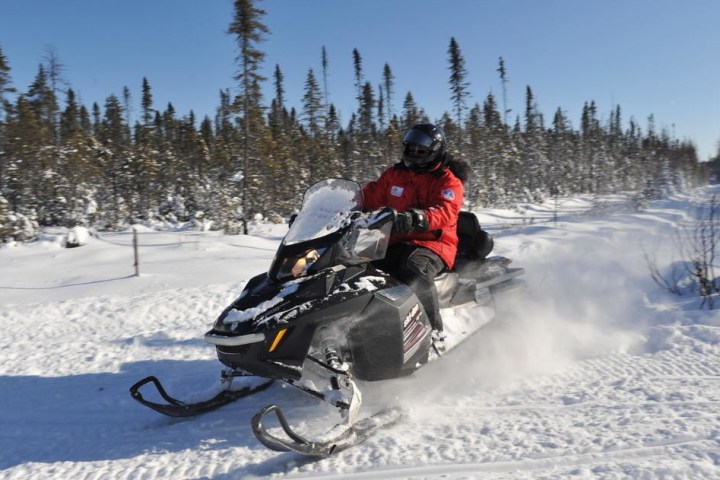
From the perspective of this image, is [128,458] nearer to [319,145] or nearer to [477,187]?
[319,145]

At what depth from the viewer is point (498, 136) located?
44656mm

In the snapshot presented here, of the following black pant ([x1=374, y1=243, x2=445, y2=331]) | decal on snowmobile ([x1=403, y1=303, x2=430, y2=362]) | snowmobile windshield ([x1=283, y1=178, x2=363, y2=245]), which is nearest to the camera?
snowmobile windshield ([x1=283, y1=178, x2=363, y2=245])

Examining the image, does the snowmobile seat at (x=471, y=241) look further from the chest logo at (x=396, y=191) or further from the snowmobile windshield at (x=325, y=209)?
the snowmobile windshield at (x=325, y=209)

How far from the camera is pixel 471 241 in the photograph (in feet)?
15.5

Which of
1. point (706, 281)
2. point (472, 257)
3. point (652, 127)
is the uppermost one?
point (652, 127)

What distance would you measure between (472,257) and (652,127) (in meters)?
87.5

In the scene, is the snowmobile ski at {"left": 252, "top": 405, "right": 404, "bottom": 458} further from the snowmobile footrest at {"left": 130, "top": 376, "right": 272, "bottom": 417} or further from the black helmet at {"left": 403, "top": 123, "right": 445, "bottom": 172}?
the black helmet at {"left": 403, "top": 123, "right": 445, "bottom": 172}

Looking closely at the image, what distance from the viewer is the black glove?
3.34m

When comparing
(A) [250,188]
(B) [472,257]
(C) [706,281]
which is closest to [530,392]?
(B) [472,257]

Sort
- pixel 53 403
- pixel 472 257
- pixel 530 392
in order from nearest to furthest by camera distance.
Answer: pixel 530 392, pixel 53 403, pixel 472 257

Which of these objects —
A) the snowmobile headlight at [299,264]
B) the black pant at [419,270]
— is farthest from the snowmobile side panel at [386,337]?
the snowmobile headlight at [299,264]

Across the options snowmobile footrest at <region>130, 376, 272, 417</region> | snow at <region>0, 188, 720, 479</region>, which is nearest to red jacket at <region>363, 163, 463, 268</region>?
snow at <region>0, 188, 720, 479</region>

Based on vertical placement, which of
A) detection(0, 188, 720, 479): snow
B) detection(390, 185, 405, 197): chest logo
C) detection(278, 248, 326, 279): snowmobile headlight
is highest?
detection(390, 185, 405, 197): chest logo

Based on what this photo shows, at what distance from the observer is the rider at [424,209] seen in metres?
3.56
